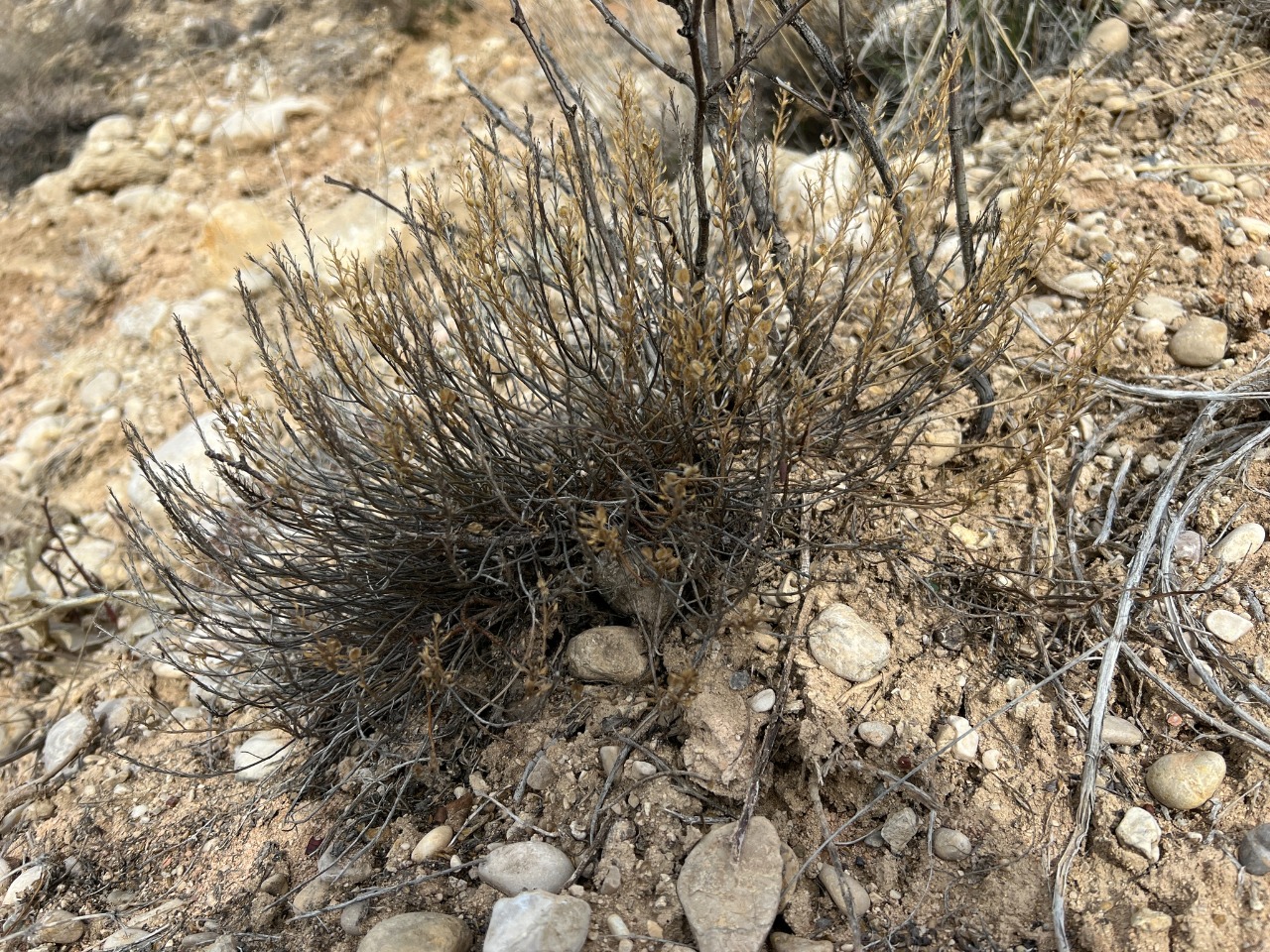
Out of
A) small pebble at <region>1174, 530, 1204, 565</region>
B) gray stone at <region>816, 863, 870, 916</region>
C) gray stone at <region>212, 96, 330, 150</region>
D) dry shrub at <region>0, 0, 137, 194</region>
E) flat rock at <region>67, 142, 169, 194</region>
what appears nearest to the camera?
gray stone at <region>816, 863, 870, 916</region>

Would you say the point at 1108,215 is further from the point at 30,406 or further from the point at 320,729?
the point at 30,406

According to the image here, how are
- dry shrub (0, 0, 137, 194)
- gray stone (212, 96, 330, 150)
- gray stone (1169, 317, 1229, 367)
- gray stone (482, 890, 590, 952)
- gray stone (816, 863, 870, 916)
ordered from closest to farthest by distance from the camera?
gray stone (482, 890, 590, 952) → gray stone (816, 863, 870, 916) → gray stone (1169, 317, 1229, 367) → gray stone (212, 96, 330, 150) → dry shrub (0, 0, 137, 194)

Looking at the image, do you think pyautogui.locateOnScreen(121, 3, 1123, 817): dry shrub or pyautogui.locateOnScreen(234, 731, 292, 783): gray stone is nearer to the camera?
pyautogui.locateOnScreen(121, 3, 1123, 817): dry shrub

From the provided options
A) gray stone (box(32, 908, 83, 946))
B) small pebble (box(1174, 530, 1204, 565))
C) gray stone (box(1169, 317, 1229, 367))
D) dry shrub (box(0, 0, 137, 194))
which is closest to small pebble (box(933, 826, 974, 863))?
small pebble (box(1174, 530, 1204, 565))

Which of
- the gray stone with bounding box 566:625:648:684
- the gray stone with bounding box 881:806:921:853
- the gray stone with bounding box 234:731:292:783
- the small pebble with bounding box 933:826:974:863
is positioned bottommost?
the gray stone with bounding box 234:731:292:783

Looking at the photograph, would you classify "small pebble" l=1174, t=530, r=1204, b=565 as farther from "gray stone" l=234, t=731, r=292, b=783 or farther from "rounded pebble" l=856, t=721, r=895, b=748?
"gray stone" l=234, t=731, r=292, b=783

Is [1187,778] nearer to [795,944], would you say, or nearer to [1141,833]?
[1141,833]
